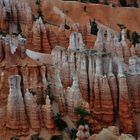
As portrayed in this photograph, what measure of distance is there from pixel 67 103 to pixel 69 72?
2.98 m

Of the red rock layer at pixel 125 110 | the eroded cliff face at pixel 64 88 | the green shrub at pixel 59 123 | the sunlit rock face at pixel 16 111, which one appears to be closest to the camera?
the sunlit rock face at pixel 16 111

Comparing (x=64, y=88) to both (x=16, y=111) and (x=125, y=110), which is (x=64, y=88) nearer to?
(x=125, y=110)

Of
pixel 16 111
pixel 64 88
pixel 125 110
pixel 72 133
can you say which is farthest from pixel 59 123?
pixel 125 110

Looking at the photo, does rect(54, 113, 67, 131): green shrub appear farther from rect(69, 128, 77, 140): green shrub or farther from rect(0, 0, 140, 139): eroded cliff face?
rect(69, 128, 77, 140): green shrub

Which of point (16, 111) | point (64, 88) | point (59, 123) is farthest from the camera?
point (64, 88)

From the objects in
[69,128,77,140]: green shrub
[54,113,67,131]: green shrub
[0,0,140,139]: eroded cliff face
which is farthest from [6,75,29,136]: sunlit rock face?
[69,128,77,140]: green shrub

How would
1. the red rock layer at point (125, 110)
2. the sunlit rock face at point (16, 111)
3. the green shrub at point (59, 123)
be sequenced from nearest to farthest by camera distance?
1. the sunlit rock face at point (16, 111)
2. the green shrub at point (59, 123)
3. the red rock layer at point (125, 110)

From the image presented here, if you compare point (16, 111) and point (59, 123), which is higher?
point (16, 111)

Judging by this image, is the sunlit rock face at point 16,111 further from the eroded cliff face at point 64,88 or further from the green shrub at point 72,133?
the green shrub at point 72,133

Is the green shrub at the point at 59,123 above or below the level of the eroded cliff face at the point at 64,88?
below

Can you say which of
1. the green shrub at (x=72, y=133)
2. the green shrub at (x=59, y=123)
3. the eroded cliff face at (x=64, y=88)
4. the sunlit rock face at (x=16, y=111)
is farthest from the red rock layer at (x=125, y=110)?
the sunlit rock face at (x=16, y=111)

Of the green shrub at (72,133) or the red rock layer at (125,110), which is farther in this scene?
the red rock layer at (125,110)

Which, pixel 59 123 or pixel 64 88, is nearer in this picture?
pixel 59 123

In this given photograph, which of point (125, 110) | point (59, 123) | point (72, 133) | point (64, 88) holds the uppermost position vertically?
point (64, 88)
